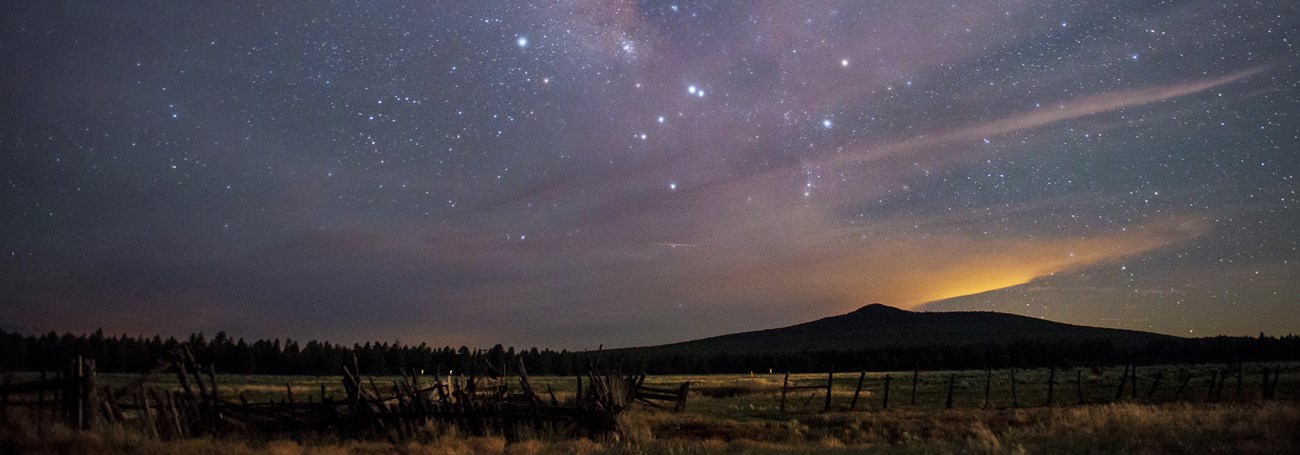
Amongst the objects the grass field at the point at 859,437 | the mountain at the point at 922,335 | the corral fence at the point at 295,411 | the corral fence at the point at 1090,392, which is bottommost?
the mountain at the point at 922,335

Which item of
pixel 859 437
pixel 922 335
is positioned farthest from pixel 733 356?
pixel 859 437

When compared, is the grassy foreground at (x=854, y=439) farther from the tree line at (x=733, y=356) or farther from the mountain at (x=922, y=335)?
the mountain at (x=922, y=335)

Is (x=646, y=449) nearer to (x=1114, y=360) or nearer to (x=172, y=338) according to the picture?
(x=1114, y=360)

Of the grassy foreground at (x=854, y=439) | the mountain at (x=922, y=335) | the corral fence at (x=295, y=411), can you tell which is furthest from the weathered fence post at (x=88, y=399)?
the mountain at (x=922, y=335)

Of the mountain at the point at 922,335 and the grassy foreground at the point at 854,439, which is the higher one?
the grassy foreground at the point at 854,439

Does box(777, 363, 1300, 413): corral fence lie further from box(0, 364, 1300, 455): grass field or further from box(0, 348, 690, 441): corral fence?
box(0, 348, 690, 441): corral fence

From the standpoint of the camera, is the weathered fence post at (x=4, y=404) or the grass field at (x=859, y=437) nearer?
the grass field at (x=859, y=437)

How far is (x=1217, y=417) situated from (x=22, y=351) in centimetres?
10448

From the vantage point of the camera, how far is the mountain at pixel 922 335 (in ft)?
512

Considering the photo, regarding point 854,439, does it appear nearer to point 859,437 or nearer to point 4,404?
point 859,437

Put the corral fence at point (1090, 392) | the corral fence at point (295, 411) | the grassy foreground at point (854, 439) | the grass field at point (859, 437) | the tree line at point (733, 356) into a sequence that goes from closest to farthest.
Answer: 1. the grassy foreground at point (854, 439)
2. the grass field at point (859, 437)
3. the corral fence at point (295, 411)
4. the corral fence at point (1090, 392)
5. the tree line at point (733, 356)

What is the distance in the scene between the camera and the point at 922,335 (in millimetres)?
172125

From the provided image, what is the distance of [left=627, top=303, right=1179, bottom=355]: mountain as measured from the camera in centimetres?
15612

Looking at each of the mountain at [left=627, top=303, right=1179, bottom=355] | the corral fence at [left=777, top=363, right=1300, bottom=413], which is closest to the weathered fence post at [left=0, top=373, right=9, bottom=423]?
the corral fence at [left=777, top=363, right=1300, bottom=413]
